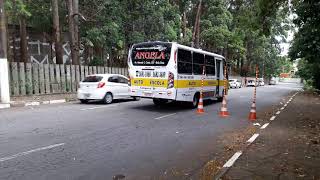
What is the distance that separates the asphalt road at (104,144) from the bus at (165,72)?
6.00 feet

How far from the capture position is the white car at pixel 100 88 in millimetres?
16922

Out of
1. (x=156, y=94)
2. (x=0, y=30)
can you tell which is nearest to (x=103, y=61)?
(x=0, y=30)

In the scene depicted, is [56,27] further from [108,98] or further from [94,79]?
[108,98]

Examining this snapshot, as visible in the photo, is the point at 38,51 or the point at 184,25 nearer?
the point at 38,51

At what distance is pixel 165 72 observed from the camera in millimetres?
14219

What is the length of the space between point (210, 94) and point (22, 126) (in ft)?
35.6

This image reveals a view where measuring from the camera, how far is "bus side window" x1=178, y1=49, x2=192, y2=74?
1457 centimetres

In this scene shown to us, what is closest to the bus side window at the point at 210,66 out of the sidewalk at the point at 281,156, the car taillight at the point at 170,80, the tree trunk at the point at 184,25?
the car taillight at the point at 170,80

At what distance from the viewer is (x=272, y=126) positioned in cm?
1143

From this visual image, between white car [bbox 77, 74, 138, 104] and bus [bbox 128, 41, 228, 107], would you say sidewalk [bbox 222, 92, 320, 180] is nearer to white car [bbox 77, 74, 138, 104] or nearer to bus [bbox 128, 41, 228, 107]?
bus [bbox 128, 41, 228, 107]

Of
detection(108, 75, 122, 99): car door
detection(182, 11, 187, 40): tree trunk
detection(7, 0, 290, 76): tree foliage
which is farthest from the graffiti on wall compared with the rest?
detection(108, 75, 122, 99): car door

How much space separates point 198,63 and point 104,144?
31.4 feet

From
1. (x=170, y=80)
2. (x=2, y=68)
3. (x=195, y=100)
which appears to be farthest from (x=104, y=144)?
(x=2, y=68)

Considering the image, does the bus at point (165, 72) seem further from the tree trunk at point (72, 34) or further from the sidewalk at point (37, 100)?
the tree trunk at point (72, 34)
